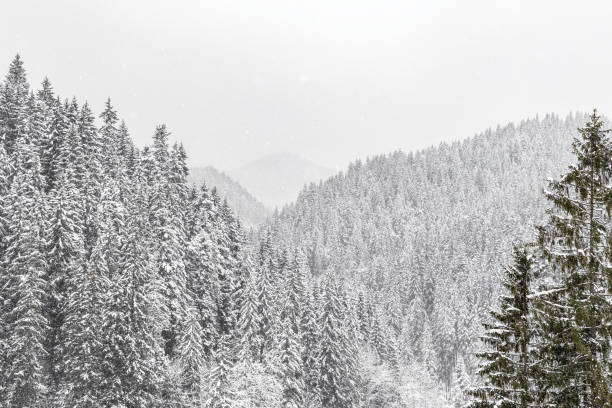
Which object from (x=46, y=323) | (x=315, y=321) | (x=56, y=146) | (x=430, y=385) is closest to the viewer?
(x=46, y=323)

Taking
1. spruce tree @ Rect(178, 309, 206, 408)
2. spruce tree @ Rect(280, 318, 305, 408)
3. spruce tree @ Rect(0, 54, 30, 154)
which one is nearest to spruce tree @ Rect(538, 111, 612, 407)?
spruce tree @ Rect(178, 309, 206, 408)

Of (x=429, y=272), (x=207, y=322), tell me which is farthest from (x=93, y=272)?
(x=429, y=272)

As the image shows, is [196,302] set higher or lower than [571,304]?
higher

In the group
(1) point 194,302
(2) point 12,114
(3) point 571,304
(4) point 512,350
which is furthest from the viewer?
(2) point 12,114

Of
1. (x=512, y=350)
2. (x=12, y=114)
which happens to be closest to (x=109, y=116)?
(x=12, y=114)

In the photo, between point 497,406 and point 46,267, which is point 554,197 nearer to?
point 497,406

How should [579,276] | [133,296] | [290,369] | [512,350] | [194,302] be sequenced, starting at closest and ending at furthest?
1. [579,276]
2. [512,350]
3. [133,296]
4. [290,369]
5. [194,302]

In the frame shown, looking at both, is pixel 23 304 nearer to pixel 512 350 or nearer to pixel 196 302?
pixel 196 302

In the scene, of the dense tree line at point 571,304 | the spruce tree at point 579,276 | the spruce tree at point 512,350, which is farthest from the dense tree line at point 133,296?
the spruce tree at point 579,276

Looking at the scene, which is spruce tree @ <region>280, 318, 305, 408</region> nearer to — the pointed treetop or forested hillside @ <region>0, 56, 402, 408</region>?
forested hillside @ <region>0, 56, 402, 408</region>

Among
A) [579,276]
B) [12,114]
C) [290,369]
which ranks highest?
[12,114]

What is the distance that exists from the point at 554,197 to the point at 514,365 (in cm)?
466

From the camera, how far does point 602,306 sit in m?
12.6

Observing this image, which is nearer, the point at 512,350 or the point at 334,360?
the point at 512,350
